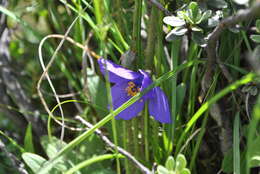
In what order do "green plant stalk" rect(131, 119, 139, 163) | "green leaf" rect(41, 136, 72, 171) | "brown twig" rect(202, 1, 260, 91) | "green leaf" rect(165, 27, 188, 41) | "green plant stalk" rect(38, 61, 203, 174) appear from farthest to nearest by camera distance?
1. "green leaf" rect(41, 136, 72, 171)
2. "green plant stalk" rect(131, 119, 139, 163)
3. "green leaf" rect(165, 27, 188, 41)
4. "green plant stalk" rect(38, 61, 203, 174)
5. "brown twig" rect(202, 1, 260, 91)

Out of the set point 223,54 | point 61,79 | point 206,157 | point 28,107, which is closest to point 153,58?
point 223,54

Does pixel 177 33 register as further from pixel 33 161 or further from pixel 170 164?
pixel 33 161

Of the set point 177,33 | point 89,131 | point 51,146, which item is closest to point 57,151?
point 51,146

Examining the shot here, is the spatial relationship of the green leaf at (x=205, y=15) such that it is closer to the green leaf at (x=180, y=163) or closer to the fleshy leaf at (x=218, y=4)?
the fleshy leaf at (x=218, y=4)

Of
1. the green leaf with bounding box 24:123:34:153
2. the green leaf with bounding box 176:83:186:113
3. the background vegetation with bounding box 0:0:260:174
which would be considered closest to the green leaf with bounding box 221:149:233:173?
the background vegetation with bounding box 0:0:260:174

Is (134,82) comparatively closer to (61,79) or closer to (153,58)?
(153,58)

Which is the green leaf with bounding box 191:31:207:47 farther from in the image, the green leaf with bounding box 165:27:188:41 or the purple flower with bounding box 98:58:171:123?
the purple flower with bounding box 98:58:171:123

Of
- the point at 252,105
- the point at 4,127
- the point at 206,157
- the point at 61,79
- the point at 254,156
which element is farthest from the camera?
the point at 61,79
